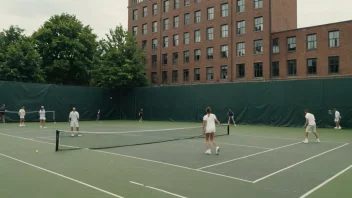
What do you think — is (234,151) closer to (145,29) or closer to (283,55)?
(283,55)

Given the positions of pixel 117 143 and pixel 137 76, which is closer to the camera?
pixel 117 143

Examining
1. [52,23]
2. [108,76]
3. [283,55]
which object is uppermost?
[52,23]

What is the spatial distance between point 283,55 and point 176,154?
1358 inches

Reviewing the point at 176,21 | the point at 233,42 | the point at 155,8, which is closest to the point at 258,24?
the point at 233,42

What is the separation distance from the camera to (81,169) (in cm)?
884

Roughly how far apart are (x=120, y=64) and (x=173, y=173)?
38053 mm

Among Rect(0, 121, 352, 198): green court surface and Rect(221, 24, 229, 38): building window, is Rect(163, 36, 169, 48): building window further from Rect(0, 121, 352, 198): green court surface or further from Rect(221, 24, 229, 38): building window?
Rect(0, 121, 352, 198): green court surface

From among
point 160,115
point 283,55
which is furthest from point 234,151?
point 283,55

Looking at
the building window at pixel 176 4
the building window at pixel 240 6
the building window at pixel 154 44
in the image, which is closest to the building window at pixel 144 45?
the building window at pixel 154 44

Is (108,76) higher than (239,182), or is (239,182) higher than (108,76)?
(108,76)

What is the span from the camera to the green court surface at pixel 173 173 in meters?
6.63

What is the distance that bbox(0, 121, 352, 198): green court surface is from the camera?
663 centimetres

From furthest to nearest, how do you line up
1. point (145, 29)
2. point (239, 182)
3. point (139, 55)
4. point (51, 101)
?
point (145, 29)
point (139, 55)
point (51, 101)
point (239, 182)

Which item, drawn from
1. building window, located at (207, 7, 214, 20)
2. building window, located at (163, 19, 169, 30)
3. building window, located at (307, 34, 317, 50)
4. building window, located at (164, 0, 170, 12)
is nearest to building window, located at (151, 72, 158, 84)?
building window, located at (163, 19, 169, 30)
